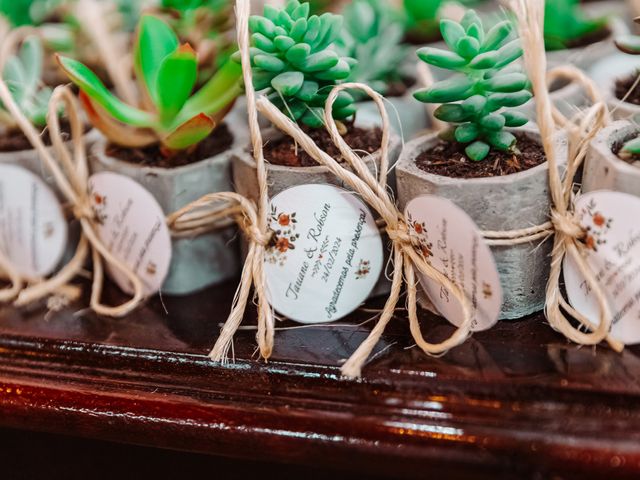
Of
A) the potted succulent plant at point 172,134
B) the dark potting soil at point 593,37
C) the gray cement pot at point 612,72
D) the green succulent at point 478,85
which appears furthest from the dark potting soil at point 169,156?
the dark potting soil at point 593,37

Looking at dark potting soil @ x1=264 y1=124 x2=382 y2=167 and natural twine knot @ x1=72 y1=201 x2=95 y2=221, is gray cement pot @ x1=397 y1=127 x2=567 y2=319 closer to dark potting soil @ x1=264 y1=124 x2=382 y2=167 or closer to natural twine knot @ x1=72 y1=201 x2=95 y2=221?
dark potting soil @ x1=264 y1=124 x2=382 y2=167

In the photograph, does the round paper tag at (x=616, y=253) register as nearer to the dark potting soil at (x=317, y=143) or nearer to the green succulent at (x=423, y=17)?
the dark potting soil at (x=317, y=143)

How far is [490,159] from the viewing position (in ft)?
1.63

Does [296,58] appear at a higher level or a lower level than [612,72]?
higher

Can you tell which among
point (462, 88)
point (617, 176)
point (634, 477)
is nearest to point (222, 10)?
point (462, 88)

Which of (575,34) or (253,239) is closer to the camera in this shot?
(253,239)

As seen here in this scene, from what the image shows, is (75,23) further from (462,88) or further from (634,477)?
(634,477)

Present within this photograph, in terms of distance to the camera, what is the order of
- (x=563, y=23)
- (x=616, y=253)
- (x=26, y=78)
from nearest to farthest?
(x=616, y=253) < (x=26, y=78) < (x=563, y=23)

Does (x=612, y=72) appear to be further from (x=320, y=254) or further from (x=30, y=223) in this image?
(x=30, y=223)

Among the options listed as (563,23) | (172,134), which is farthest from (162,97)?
(563,23)

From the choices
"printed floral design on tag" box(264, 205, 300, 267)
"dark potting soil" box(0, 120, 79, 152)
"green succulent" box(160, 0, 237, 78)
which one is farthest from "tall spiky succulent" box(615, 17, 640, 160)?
"dark potting soil" box(0, 120, 79, 152)

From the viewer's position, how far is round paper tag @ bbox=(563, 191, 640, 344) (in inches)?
17.5

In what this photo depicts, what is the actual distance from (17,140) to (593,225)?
1.65 feet

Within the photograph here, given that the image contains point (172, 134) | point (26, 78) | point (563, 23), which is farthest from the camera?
point (563, 23)
